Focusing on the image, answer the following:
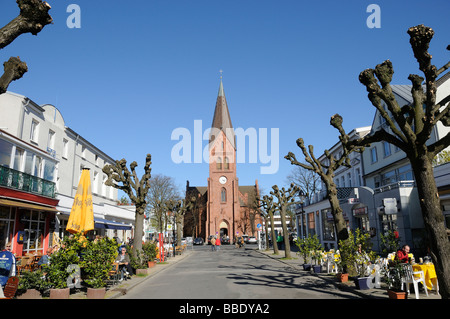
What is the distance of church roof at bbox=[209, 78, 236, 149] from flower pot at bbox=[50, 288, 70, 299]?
64987mm

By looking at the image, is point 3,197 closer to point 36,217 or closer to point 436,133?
point 36,217

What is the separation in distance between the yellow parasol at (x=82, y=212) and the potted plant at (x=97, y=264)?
257 cm

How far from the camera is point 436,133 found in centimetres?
2227

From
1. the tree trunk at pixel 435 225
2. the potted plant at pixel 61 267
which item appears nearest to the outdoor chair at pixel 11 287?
the potted plant at pixel 61 267

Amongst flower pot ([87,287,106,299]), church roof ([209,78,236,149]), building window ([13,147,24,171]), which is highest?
church roof ([209,78,236,149])

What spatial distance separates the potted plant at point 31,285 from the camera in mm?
9547

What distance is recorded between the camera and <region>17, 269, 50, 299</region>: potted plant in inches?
376

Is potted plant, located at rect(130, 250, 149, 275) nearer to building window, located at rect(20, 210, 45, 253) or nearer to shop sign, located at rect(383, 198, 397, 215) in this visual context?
building window, located at rect(20, 210, 45, 253)

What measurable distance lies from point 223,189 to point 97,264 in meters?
63.7

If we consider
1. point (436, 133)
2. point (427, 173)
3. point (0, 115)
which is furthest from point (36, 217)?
point (436, 133)

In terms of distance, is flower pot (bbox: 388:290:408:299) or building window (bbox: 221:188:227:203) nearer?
flower pot (bbox: 388:290:408:299)

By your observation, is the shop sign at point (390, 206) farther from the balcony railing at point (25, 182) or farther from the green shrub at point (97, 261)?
the balcony railing at point (25, 182)

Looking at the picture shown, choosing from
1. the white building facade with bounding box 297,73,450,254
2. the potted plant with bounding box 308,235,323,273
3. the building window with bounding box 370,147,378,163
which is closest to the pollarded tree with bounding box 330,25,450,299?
the potted plant with bounding box 308,235,323,273

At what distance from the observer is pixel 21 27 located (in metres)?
6.68
